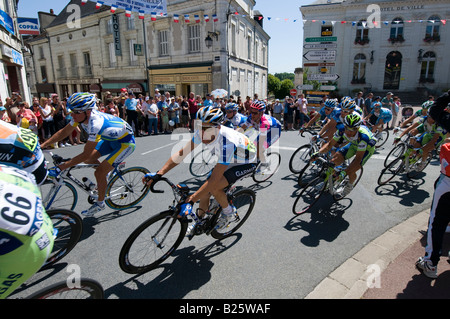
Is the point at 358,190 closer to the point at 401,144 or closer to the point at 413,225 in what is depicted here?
the point at 413,225

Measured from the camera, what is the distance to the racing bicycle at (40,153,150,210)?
3.87m

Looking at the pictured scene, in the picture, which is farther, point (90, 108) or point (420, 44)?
point (420, 44)

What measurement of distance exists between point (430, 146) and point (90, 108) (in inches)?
281

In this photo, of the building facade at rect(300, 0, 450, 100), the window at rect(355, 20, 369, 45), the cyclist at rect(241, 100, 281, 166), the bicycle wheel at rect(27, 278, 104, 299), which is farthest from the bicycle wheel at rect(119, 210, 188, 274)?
the window at rect(355, 20, 369, 45)

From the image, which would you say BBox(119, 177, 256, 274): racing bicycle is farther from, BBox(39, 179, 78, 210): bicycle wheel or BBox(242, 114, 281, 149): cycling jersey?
BBox(242, 114, 281, 149): cycling jersey

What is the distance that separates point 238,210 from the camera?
13.3 feet

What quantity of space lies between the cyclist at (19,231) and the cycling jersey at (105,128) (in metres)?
2.30

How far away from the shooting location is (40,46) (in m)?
35.7

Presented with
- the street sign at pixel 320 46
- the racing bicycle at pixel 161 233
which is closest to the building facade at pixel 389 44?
the street sign at pixel 320 46

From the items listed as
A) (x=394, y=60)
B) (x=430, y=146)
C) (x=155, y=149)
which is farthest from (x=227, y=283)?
(x=394, y=60)

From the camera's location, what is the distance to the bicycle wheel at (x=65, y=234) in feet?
10.3

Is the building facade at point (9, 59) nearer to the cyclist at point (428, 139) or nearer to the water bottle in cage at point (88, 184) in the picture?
the water bottle in cage at point (88, 184)

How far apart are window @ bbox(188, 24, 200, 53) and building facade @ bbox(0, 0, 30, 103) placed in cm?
1217

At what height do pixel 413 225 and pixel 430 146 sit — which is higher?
pixel 430 146
